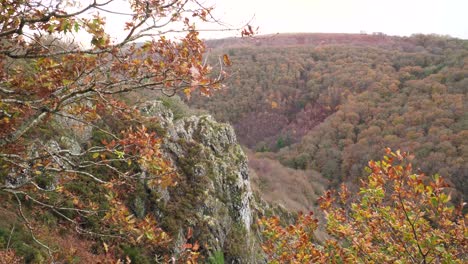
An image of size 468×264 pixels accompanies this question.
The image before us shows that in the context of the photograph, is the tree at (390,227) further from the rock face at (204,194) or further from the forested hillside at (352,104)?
the forested hillside at (352,104)

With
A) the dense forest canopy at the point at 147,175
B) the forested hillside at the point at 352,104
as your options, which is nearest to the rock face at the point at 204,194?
the dense forest canopy at the point at 147,175

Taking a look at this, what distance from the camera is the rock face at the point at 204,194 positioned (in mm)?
12070

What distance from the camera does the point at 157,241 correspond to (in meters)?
4.38

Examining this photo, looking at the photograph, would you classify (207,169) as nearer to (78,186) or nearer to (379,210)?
(78,186)

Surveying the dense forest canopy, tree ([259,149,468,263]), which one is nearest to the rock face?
the dense forest canopy

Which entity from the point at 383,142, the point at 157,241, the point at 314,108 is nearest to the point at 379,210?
the point at 157,241

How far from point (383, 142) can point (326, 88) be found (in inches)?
1602

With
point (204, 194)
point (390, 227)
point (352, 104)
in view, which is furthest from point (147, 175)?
point (352, 104)

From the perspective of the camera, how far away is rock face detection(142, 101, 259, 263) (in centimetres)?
1207

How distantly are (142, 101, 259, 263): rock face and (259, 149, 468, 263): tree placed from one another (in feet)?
17.4

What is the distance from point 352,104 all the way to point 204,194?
8885 cm

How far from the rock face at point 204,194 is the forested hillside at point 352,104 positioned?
48.7 meters

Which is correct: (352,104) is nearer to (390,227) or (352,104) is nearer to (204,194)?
(204,194)

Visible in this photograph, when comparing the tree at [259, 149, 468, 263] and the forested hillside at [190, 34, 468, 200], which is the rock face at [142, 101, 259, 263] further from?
the forested hillside at [190, 34, 468, 200]
